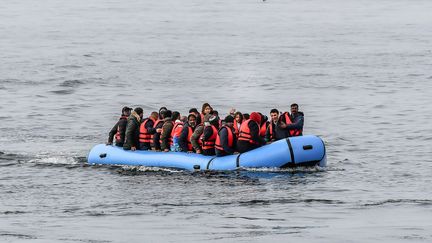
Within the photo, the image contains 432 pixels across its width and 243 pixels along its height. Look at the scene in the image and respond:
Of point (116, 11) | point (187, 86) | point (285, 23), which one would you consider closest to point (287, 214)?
point (187, 86)

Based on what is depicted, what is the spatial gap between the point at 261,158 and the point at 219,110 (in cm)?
1704

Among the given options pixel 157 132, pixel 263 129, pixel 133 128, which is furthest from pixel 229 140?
pixel 133 128

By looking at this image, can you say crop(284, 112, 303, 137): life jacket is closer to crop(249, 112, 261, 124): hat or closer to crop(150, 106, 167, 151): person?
crop(249, 112, 261, 124): hat

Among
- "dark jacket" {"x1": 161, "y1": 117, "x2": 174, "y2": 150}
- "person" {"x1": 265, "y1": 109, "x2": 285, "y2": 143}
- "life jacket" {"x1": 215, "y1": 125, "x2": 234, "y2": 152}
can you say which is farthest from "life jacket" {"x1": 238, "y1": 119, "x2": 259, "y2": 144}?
"dark jacket" {"x1": 161, "y1": 117, "x2": 174, "y2": 150}

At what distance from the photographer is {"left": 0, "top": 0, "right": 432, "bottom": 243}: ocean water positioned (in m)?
23.2

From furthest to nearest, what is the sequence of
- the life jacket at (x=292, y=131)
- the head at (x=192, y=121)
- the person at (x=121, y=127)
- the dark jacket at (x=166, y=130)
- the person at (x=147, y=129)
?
the person at (x=121, y=127), the person at (x=147, y=129), the dark jacket at (x=166, y=130), the life jacket at (x=292, y=131), the head at (x=192, y=121)

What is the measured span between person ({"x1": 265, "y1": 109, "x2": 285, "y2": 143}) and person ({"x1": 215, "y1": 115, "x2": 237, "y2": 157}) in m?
1.24

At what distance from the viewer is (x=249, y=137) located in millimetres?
27375

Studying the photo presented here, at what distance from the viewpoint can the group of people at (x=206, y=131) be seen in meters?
27.6

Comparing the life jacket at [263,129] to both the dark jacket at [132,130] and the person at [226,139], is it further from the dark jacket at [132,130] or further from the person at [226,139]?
the dark jacket at [132,130]

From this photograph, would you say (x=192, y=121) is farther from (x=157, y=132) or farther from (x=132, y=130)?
(x=132, y=130)

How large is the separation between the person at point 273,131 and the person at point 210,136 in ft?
4.95

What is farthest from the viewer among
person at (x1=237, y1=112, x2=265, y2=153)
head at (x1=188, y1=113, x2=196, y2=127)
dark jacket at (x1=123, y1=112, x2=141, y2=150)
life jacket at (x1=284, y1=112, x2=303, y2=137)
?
dark jacket at (x1=123, y1=112, x2=141, y2=150)

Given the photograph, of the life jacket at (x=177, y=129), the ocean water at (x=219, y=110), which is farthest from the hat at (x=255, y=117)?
the life jacket at (x=177, y=129)
